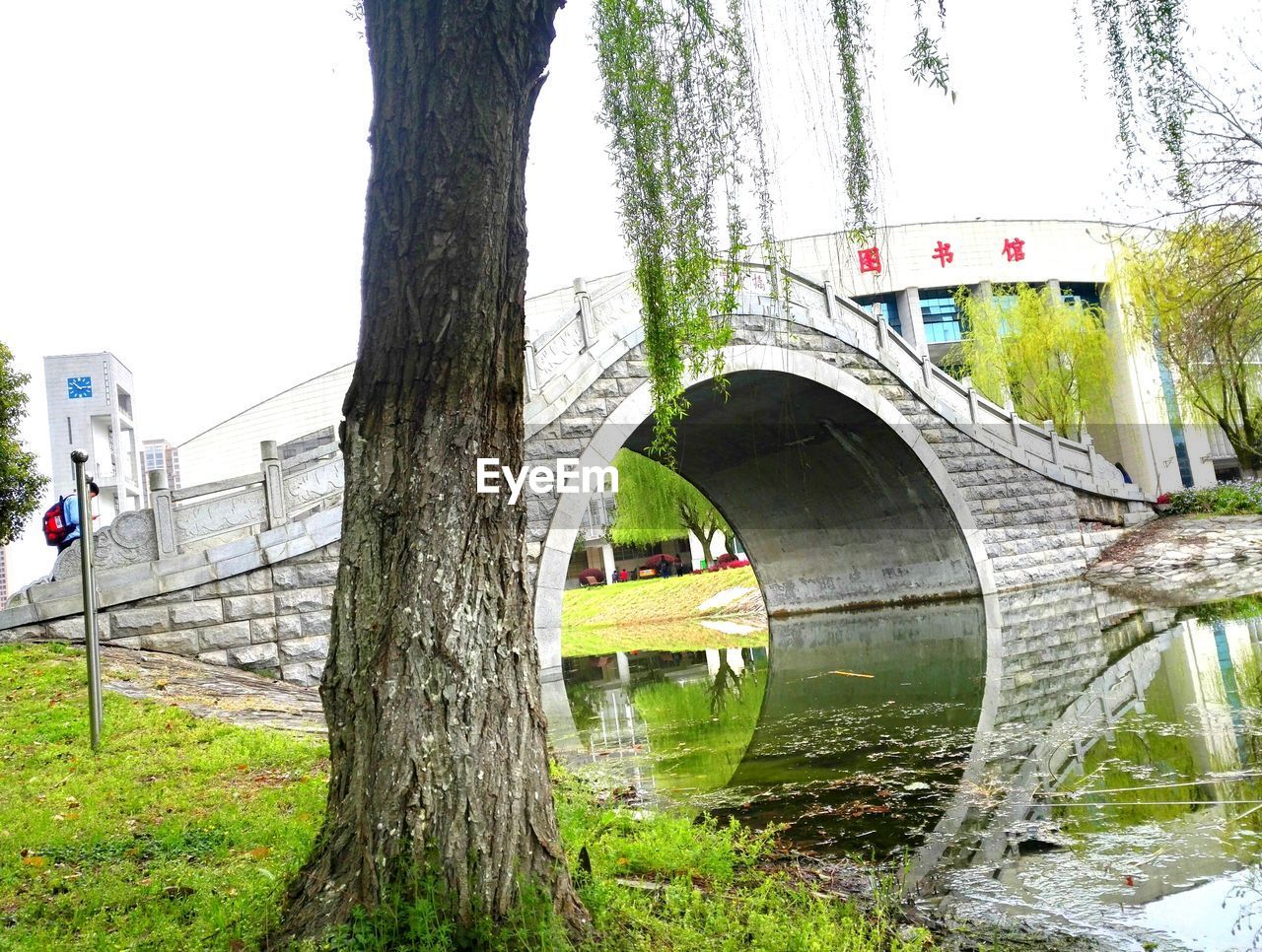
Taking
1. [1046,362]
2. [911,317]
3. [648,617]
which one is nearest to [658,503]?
[648,617]

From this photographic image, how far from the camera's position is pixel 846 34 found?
11.7ft

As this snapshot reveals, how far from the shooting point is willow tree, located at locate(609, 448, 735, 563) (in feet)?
80.7

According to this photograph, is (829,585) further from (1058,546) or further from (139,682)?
(139,682)

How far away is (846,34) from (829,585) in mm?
14950

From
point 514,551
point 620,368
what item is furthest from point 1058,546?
point 514,551

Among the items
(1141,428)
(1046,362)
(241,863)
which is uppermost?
(1046,362)

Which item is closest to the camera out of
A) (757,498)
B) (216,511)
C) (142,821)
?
(142,821)

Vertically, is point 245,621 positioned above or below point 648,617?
above

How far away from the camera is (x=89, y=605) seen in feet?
18.0

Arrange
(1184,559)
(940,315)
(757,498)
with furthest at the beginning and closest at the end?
(940,315)
(757,498)
(1184,559)

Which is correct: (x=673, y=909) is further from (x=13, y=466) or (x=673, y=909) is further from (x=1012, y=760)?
(x=13, y=466)

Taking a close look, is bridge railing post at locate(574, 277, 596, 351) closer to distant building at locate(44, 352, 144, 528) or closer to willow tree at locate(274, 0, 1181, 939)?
distant building at locate(44, 352, 144, 528)

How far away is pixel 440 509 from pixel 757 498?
14794 millimetres

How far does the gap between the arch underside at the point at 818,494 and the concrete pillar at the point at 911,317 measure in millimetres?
16462
